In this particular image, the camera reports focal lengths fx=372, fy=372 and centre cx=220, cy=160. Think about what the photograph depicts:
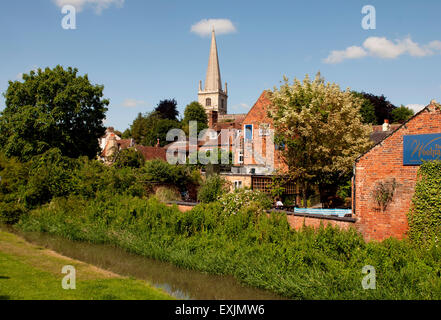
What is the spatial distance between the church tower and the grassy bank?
96.5m

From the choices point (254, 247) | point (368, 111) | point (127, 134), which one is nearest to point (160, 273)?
point (254, 247)

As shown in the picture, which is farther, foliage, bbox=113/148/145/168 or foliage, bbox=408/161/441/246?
foliage, bbox=113/148/145/168

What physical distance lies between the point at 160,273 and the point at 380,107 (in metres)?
53.3

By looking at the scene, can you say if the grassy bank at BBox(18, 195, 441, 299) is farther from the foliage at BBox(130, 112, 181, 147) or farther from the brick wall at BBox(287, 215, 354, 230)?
the foliage at BBox(130, 112, 181, 147)

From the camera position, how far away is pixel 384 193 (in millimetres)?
14945

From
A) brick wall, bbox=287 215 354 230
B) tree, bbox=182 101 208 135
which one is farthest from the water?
tree, bbox=182 101 208 135

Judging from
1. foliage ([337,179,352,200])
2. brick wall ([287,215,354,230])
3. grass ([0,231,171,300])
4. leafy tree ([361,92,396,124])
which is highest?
leafy tree ([361,92,396,124])

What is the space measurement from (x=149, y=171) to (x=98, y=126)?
886 cm

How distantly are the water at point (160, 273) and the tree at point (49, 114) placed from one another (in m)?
12.7

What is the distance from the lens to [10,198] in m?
24.9

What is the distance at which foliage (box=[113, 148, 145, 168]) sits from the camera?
32.1 meters

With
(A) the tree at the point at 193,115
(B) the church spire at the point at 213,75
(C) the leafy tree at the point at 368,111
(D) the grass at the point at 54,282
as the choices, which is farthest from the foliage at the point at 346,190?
(B) the church spire at the point at 213,75
